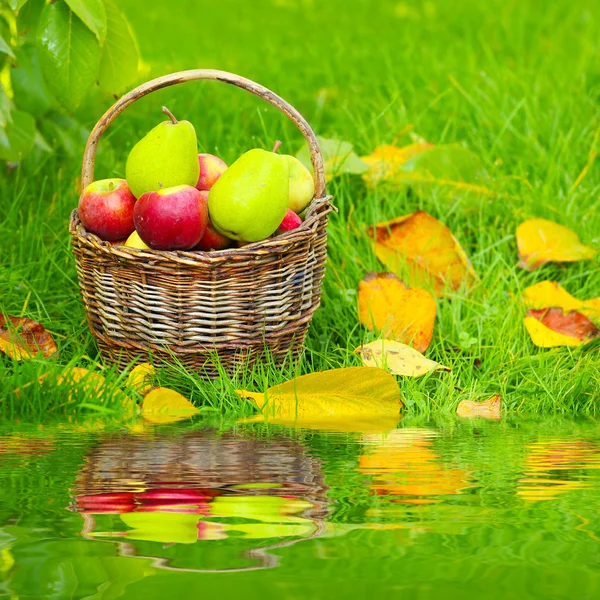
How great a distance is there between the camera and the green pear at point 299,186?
2361mm

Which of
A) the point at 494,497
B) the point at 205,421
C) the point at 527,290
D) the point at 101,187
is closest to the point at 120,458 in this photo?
the point at 205,421

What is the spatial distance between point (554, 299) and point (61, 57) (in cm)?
147

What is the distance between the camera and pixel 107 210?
7.35 ft

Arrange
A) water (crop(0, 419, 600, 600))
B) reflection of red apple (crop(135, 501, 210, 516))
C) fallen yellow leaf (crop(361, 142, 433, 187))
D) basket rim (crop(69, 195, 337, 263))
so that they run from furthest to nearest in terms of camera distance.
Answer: fallen yellow leaf (crop(361, 142, 433, 187)) → basket rim (crop(69, 195, 337, 263)) → reflection of red apple (crop(135, 501, 210, 516)) → water (crop(0, 419, 600, 600))

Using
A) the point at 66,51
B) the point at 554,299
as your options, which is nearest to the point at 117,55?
the point at 66,51

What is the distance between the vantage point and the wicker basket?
211 centimetres

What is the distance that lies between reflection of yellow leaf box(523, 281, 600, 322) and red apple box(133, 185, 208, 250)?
1.00m

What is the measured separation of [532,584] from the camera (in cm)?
80

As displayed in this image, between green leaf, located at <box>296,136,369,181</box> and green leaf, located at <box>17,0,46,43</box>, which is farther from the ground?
green leaf, located at <box>17,0,46,43</box>

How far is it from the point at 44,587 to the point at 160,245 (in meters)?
1.39

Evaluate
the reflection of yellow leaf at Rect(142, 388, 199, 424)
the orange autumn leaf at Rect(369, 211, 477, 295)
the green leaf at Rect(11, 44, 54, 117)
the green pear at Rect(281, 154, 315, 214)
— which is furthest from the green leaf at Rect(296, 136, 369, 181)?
the reflection of yellow leaf at Rect(142, 388, 199, 424)

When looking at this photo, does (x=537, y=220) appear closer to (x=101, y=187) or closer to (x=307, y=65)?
(x=101, y=187)

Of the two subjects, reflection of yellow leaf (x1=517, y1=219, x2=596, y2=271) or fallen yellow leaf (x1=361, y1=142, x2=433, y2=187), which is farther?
fallen yellow leaf (x1=361, y1=142, x2=433, y2=187)

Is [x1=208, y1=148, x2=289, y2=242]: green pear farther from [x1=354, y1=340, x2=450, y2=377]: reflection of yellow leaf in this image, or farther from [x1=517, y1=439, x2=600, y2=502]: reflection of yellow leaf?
[x1=517, y1=439, x2=600, y2=502]: reflection of yellow leaf
